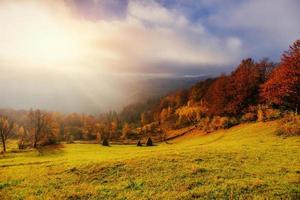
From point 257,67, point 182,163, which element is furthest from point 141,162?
point 257,67

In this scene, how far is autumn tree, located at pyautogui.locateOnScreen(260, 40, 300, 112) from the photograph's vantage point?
206ft

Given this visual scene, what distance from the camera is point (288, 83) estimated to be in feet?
210

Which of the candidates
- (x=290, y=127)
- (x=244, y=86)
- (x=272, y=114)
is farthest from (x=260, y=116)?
(x=290, y=127)

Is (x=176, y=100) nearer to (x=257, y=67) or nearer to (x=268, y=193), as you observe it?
(x=257, y=67)

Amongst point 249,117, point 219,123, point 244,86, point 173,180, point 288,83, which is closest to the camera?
point 173,180

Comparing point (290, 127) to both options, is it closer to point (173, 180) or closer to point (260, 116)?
point (260, 116)

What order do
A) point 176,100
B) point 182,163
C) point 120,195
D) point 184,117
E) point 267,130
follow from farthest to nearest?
point 176,100 < point 184,117 < point 267,130 < point 182,163 < point 120,195

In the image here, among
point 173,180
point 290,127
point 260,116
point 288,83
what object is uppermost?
point 288,83

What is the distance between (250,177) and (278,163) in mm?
6899

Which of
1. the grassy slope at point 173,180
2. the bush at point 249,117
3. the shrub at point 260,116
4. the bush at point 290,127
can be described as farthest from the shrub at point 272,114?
the grassy slope at point 173,180

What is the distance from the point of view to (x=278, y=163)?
26000 mm

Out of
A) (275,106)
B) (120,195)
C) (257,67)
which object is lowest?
(120,195)

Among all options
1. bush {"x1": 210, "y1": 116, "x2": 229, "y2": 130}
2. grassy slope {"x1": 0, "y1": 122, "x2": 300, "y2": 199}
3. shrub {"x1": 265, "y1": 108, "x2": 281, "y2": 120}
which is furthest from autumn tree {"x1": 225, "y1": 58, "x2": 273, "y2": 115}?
grassy slope {"x1": 0, "y1": 122, "x2": 300, "y2": 199}

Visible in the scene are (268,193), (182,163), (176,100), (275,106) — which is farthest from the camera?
(176,100)
